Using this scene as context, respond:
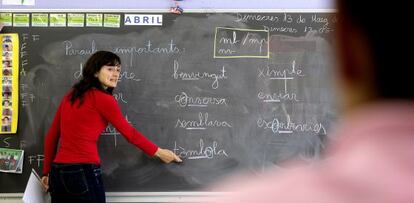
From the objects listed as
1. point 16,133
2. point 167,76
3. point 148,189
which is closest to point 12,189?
point 16,133

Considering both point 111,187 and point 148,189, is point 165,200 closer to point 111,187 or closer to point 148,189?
point 148,189

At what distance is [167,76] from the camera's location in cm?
351

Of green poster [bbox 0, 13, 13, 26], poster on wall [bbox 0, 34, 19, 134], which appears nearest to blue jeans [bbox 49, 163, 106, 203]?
poster on wall [bbox 0, 34, 19, 134]

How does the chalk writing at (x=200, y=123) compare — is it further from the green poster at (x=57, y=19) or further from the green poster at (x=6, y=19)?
the green poster at (x=6, y=19)

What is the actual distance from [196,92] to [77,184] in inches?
38.1

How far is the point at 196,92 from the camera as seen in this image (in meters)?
3.51

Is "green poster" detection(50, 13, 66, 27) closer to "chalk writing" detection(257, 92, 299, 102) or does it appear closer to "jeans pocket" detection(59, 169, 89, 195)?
"jeans pocket" detection(59, 169, 89, 195)

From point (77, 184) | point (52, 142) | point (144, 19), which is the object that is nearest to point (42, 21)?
point (144, 19)

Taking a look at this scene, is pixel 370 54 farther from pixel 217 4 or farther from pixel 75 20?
pixel 75 20

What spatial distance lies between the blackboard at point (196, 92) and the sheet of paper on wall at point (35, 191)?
224mm

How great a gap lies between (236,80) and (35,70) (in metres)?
1.30

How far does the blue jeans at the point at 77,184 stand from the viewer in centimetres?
300

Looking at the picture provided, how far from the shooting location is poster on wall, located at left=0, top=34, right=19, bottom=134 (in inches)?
139

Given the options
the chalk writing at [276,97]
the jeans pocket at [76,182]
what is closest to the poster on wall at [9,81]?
the jeans pocket at [76,182]
